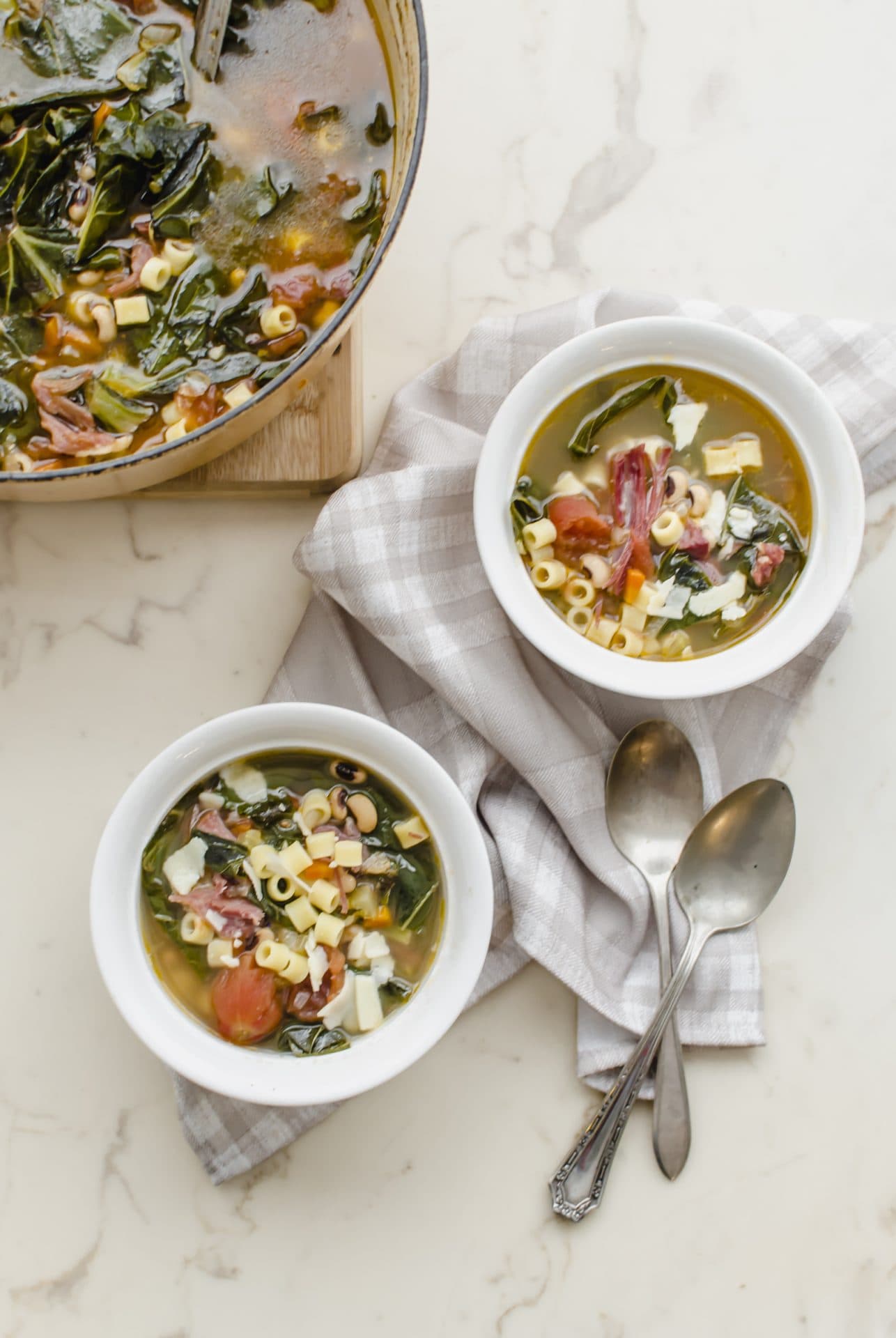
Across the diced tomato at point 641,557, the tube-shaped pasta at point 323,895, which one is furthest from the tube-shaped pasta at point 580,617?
the tube-shaped pasta at point 323,895

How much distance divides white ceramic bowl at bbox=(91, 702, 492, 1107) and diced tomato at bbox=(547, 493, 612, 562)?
0.50 metres

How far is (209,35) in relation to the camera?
80.4 inches

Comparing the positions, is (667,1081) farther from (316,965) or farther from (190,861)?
(190,861)

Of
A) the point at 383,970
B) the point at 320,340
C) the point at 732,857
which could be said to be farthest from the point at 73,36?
the point at 732,857

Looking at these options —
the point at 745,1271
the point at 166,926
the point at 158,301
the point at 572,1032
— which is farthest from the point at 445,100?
the point at 745,1271

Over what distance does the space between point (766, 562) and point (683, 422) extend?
32cm

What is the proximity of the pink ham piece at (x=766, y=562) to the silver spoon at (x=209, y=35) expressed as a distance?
134 centimetres

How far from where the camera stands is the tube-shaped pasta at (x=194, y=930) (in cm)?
217

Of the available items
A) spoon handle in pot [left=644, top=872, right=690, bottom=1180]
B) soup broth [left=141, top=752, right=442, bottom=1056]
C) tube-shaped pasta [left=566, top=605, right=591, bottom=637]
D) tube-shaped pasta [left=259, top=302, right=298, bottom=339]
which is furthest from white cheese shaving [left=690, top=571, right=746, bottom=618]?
tube-shaped pasta [left=259, top=302, right=298, bottom=339]

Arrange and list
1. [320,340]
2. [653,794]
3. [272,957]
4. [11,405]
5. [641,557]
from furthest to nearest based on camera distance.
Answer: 1. [653,794]
2. [641,557]
3. [272,957]
4. [11,405]
5. [320,340]

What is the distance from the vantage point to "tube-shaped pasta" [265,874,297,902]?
219 cm

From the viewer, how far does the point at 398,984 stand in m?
2.21

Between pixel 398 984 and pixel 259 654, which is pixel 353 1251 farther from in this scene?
pixel 259 654

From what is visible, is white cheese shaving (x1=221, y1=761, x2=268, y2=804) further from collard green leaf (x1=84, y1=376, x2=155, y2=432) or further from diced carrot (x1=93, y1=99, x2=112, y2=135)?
diced carrot (x1=93, y1=99, x2=112, y2=135)
